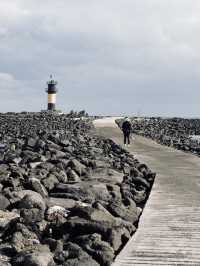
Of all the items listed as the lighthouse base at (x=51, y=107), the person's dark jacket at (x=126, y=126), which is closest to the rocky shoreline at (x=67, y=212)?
the person's dark jacket at (x=126, y=126)

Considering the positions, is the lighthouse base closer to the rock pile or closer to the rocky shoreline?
the rock pile

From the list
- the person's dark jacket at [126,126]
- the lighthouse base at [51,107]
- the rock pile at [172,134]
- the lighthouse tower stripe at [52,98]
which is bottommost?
the rock pile at [172,134]

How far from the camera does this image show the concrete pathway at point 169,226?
6746mm

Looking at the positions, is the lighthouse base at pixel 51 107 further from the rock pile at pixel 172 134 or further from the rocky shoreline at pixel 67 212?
the rocky shoreline at pixel 67 212

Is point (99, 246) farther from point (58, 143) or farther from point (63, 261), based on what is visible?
point (58, 143)

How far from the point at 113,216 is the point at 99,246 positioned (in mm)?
1458

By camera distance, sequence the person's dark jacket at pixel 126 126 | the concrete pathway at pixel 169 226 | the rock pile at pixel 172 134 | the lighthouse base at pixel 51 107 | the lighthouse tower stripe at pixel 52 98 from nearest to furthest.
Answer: the concrete pathway at pixel 169 226 → the person's dark jacket at pixel 126 126 → the rock pile at pixel 172 134 → the lighthouse tower stripe at pixel 52 98 → the lighthouse base at pixel 51 107

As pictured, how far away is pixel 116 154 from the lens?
64.3ft

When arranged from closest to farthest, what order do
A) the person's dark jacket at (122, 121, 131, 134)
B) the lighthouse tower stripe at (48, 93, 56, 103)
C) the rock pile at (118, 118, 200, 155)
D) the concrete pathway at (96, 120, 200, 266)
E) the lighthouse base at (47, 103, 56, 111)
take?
the concrete pathway at (96, 120, 200, 266) < the person's dark jacket at (122, 121, 131, 134) < the rock pile at (118, 118, 200, 155) < the lighthouse tower stripe at (48, 93, 56, 103) < the lighthouse base at (47, 103, 56, 111)

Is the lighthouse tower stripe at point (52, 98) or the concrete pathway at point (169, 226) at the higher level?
the lighthouse tower stripe at point (52, 98)

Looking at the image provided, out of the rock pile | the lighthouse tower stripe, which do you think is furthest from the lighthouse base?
the rock pile

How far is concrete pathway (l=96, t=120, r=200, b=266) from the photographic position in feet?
22.1

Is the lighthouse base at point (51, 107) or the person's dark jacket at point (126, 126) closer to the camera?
the person's dark jacket at point (126, 126)

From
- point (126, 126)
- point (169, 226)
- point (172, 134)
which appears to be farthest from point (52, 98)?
point (169, 226)
